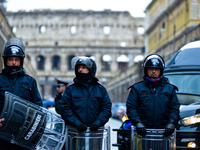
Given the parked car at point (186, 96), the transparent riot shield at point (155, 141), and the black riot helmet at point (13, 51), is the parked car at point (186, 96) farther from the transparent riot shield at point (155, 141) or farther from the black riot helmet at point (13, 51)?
the black riot helmet at point (13, 51)

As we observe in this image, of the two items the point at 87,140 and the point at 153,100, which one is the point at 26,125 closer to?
the point at 87,140

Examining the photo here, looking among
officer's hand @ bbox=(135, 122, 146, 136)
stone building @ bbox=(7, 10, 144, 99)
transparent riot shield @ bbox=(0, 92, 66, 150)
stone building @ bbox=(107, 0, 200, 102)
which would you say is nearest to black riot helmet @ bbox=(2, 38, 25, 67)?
transparent riot shield @ bbox=(0, 92, 66, 150)

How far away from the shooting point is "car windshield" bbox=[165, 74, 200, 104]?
27.5ft

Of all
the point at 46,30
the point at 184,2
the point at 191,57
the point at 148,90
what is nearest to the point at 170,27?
the point at 184,2

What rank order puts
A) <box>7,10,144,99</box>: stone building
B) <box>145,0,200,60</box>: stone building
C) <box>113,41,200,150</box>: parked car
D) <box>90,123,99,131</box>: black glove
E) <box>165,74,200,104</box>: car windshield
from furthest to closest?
<box>7,10,144,99</box>: stone building < <box>145,0,200,60</box>: stone building < <box>165,74,200,104</box>: car windshield < <box>113,41,200,150</box>: parked car < <box>90,123,99,131</box>: black glove

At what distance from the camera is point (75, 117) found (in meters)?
6.12

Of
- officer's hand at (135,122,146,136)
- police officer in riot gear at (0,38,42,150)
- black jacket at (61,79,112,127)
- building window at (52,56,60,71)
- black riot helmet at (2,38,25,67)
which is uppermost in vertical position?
building window at (52,56,60,71)

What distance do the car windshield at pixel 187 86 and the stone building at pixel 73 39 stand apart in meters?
86.4

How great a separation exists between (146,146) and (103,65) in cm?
9490

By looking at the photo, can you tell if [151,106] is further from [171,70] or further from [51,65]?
[51,65]

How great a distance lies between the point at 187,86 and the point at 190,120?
147cm

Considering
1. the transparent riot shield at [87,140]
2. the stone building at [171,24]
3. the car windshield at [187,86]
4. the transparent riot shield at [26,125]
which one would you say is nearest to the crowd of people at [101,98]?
the transparent riot shield at [87,140]

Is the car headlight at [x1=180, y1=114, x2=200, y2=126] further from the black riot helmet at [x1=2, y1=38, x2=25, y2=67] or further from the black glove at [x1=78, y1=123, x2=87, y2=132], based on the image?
the black riot helmet at [x1=2, y1=38, x2=25, y2=67]

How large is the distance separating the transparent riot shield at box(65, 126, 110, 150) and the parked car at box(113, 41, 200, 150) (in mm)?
980
